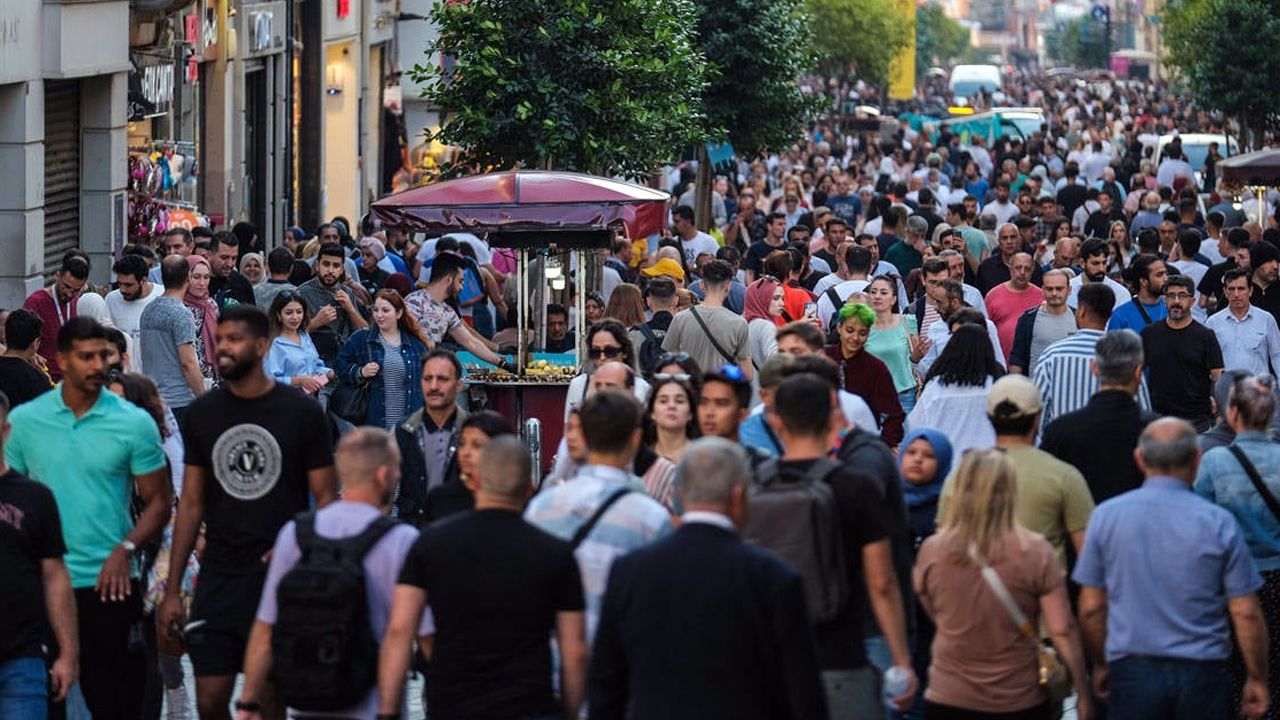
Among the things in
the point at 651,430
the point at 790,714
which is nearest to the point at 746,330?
the point at 651,430

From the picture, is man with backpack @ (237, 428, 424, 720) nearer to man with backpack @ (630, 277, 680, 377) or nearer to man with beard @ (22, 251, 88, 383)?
man with backpack @ (630, 277, 680, 377)

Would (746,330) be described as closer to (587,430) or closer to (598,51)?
(587,430)

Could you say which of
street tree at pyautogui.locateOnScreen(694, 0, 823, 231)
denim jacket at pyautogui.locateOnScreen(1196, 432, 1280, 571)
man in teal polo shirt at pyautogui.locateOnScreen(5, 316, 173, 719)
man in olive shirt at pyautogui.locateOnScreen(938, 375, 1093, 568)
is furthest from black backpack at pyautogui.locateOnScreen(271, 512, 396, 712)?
street tree at pyautogui.locateOnScreen(694, 0, 823, 231)

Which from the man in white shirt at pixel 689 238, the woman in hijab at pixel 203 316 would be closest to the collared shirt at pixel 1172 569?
the woman in hijab at pixel 203 316

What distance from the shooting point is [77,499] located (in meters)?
8.49

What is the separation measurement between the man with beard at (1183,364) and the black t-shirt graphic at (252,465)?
5.83 meters

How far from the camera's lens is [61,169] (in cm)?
2109

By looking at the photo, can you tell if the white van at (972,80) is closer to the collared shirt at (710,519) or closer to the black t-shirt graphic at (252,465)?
the black t-shirt graphic at (252,465)

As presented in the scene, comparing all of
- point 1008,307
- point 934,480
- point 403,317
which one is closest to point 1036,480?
point 934,480

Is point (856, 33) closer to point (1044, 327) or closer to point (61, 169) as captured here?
point (61, 169)

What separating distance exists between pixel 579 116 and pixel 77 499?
12945mm

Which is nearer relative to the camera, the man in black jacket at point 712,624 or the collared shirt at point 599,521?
the man in black jacket at point 712,624

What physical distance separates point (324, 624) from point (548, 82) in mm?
13930

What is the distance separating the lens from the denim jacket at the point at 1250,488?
8.66 meters
